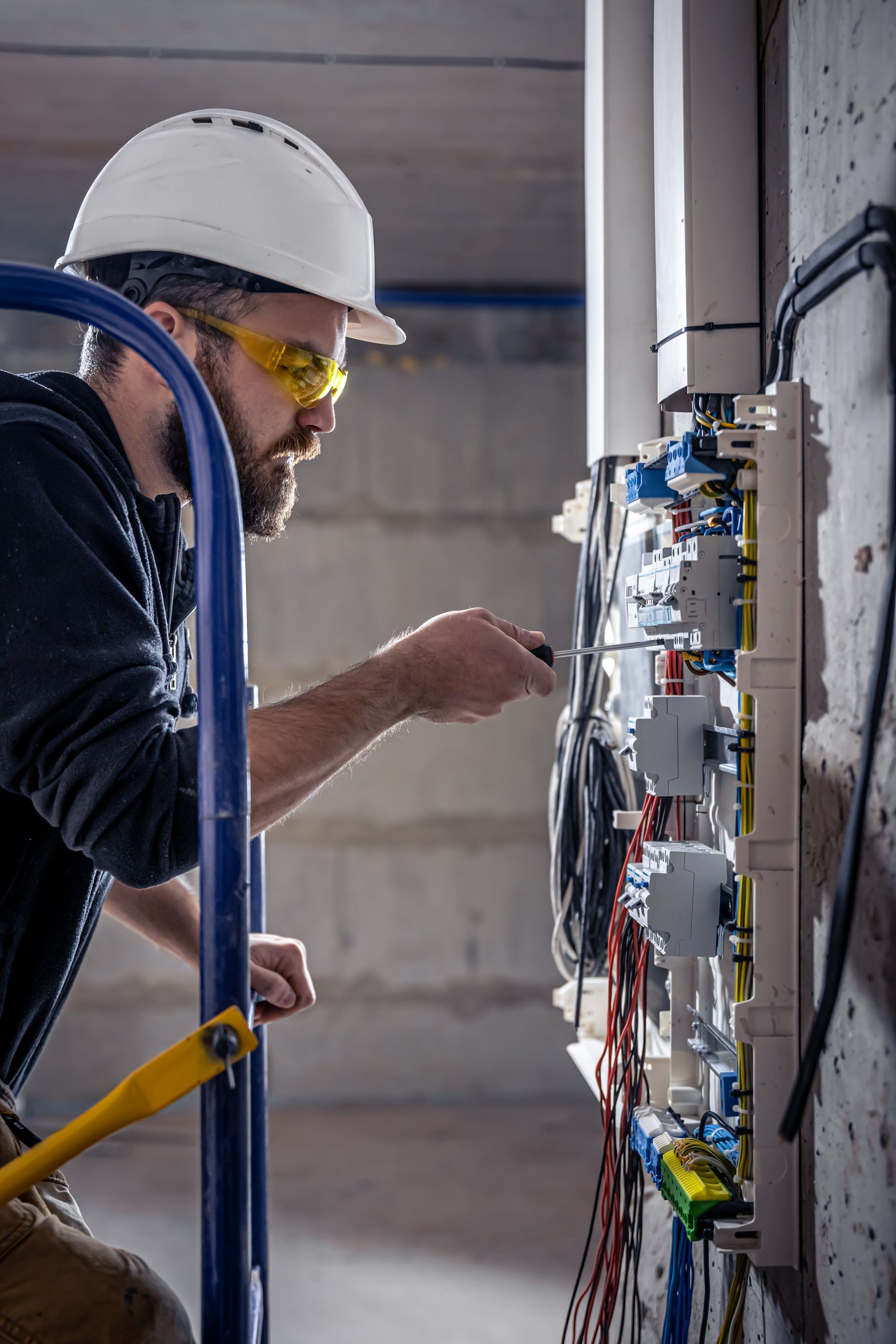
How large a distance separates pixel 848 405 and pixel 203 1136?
33.1 inches

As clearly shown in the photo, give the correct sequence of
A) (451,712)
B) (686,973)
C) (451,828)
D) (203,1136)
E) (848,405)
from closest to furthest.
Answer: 1. (203,1136)
2. (848,405)
3. (451,712)
4. (686,973)
5. (451,828)

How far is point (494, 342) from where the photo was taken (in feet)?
11.7

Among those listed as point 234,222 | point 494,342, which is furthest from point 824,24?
point 494,342

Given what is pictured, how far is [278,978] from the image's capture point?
1323 mm

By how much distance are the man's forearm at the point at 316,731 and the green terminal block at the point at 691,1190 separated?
0.59 metres

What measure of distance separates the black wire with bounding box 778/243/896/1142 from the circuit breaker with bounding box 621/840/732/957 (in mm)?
376

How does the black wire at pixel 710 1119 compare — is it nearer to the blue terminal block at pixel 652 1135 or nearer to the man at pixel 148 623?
the blue terminal block at pixel 652 1135

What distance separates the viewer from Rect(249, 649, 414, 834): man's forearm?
946mm

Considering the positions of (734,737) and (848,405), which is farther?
(734,737)

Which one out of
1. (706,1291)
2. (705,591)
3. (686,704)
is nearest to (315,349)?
(705,591)

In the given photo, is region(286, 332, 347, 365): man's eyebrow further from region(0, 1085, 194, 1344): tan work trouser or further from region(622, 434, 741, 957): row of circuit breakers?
region(0, 1085, 194, 1344): tan work trouser

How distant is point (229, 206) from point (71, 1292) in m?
1.09

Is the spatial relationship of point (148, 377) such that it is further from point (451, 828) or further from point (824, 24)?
point (451, 828)

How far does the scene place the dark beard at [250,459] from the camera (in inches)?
45.7
